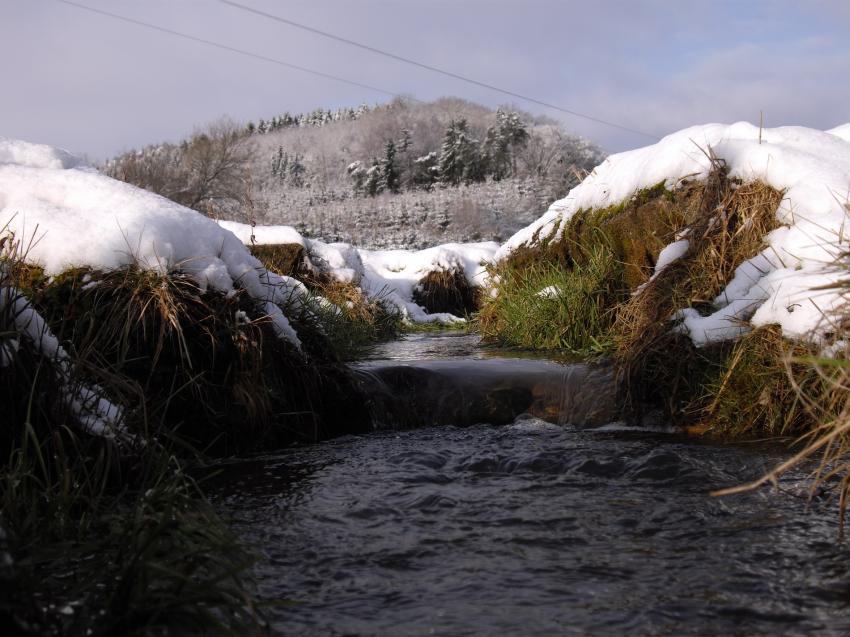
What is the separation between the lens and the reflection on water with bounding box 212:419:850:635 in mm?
1608

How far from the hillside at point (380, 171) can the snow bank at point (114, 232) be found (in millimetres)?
3595

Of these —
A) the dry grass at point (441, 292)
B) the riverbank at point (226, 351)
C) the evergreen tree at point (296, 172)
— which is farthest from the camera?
the evergreen tree at point (296, 172)

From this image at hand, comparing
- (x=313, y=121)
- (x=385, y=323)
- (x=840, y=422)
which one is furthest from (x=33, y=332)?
(x=313, y=121)

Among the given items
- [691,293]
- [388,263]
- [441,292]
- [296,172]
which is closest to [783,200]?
[691,293]

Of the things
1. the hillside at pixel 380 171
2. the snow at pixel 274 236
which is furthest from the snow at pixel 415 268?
the hillside at pixel 380 171

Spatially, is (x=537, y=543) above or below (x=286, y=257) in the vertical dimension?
below

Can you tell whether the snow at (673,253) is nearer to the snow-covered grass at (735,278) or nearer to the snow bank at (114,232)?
the snow-covered grass at (735,278)

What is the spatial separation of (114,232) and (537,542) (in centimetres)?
239

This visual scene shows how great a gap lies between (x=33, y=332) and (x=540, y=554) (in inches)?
69.3

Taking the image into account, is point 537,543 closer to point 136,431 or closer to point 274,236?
point 136,431

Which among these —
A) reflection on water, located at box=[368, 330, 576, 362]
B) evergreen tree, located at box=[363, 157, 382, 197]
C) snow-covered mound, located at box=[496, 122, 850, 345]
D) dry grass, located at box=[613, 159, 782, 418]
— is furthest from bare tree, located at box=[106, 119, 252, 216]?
dry grass, located at box=[613, 159, 782, 418]

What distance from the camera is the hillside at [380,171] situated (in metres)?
24.2

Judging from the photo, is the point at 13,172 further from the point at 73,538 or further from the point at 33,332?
the point at 73,538

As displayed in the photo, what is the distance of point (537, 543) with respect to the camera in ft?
6.75
